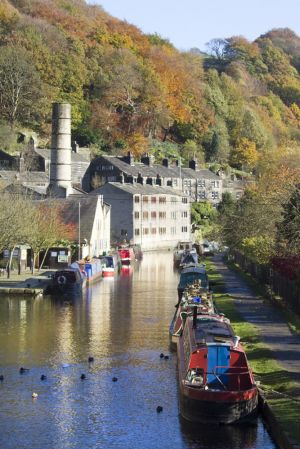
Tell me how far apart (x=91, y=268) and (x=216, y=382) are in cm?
4588

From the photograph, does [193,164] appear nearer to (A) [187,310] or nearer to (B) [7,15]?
(B) [7,15]

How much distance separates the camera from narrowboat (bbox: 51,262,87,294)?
6388 cm

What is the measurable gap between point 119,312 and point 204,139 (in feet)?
412

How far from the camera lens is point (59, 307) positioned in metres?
55.9

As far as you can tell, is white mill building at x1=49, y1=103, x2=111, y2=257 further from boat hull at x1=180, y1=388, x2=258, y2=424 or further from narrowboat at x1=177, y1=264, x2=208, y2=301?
boat hull at x1=180, y1=388, x2=258, y2=424

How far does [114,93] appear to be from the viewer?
15875cm

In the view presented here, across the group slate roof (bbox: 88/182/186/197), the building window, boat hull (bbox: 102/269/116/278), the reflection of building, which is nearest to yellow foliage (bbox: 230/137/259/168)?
the building window

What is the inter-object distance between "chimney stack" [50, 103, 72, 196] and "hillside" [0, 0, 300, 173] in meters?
29.8

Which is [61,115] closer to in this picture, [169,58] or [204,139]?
[204,139]

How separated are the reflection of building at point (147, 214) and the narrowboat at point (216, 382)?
8599cm

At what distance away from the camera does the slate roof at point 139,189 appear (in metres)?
121

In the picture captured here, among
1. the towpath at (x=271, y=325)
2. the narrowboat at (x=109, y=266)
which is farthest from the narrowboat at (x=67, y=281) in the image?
the narrowboat at (x=109, y=266)

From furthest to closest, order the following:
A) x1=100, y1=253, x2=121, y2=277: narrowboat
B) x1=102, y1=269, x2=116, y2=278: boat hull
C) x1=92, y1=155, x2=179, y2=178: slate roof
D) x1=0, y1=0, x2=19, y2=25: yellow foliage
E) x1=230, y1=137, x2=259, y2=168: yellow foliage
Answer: x1=230, y1=137, x2=259, y2=168: yellow foliage, x1=0, y1=0, x2=19, y2=25: yellow foliage, x1=92, y1=155, x2=179, y2=178: slate roof, x1=100, y1=253, x2=121, y2=277: narrowboat, x1=102, y1=269, x2=116, y2=278: boat hull

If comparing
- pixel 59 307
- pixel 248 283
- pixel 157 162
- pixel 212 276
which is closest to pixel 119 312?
pixel 59 307
